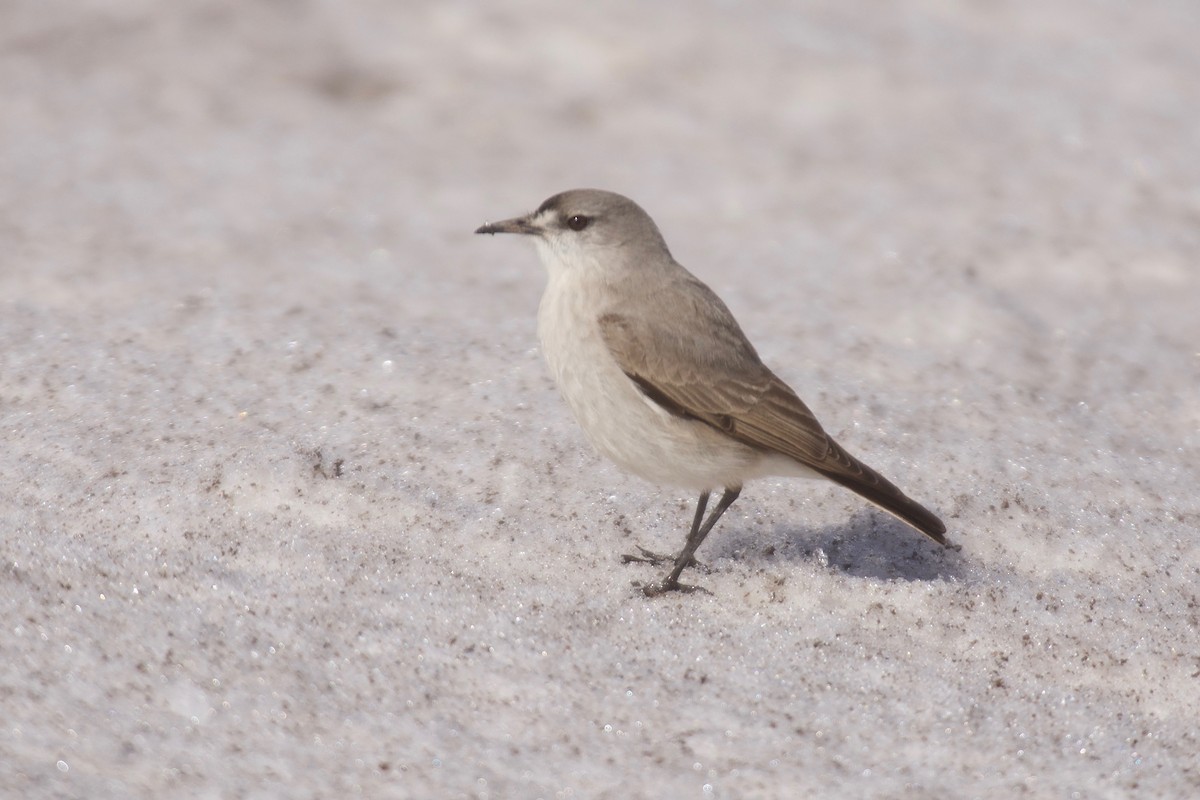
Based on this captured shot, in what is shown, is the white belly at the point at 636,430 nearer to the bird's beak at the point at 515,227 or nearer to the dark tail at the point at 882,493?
the dark tail at the point at 882,493

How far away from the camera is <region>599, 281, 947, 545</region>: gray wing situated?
460cm

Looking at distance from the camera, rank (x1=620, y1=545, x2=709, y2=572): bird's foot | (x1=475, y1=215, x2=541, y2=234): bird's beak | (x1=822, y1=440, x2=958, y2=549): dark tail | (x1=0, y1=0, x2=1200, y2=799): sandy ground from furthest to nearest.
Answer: (x1=475, y1=215, x2=541, y2=234): bird's beak → (x1=620, y1=545, x2=709, y2=572): bird's foot → (x1=822, y1=440, x2=958, y2=549): dark tail → (x1=0, y1=0, x2=1200, y2=799): sandy ground

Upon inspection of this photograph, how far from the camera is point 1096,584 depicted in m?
4.81

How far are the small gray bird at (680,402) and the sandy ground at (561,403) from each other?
37 centimetres

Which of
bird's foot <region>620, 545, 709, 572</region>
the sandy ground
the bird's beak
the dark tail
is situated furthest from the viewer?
the bird's beak

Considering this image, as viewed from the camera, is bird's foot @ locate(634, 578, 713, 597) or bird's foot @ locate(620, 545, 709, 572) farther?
bird's foot @ locate(620, 545, 709, 572)

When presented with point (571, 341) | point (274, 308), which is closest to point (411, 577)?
point (571, 341)

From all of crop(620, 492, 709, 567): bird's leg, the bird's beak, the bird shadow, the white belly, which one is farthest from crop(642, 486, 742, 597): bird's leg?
the bird's beak

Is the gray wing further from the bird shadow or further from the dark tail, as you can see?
the bird shadow

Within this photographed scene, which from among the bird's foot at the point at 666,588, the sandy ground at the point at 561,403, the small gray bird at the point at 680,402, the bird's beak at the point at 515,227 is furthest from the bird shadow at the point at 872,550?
the bird's beak at the point at 515,227

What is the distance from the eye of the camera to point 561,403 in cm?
586

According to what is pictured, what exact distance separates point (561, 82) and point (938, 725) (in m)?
6.39

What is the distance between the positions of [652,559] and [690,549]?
0.18 m

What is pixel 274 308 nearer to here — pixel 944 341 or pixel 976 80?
pixel 944 341
